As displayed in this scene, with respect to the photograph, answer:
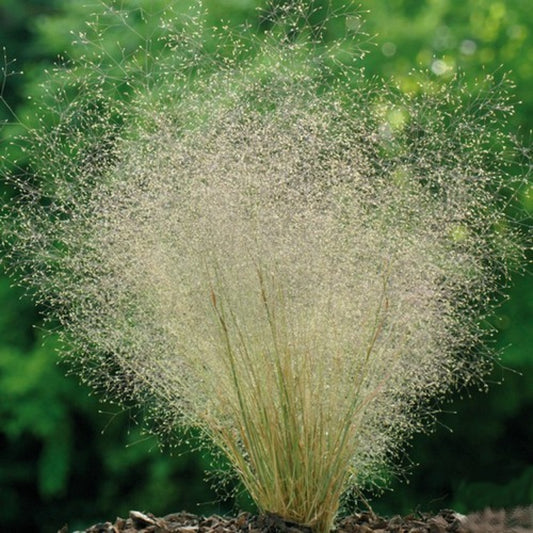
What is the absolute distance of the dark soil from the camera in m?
2.66

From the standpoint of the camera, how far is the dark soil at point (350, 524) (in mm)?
2656

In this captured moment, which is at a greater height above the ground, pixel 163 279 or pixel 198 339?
pixel 163 279

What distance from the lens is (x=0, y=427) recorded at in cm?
→ 488

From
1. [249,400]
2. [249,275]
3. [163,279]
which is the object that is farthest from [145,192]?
[249,400]

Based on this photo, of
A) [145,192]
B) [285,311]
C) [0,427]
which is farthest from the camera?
[0,427]

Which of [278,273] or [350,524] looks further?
[350,524]

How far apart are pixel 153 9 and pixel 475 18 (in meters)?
1.74

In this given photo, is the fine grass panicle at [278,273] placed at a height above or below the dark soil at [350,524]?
above

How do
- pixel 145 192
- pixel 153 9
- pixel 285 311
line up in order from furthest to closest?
pixel 153 9 < pixel 145 192 < pixel 285 311

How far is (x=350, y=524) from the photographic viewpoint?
2.88 metres

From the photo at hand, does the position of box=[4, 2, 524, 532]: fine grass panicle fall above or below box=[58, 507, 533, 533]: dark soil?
above

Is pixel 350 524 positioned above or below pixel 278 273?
below

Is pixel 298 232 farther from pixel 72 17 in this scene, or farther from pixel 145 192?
pixel 72 17

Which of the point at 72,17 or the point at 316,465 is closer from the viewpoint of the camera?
the point at 316,465
